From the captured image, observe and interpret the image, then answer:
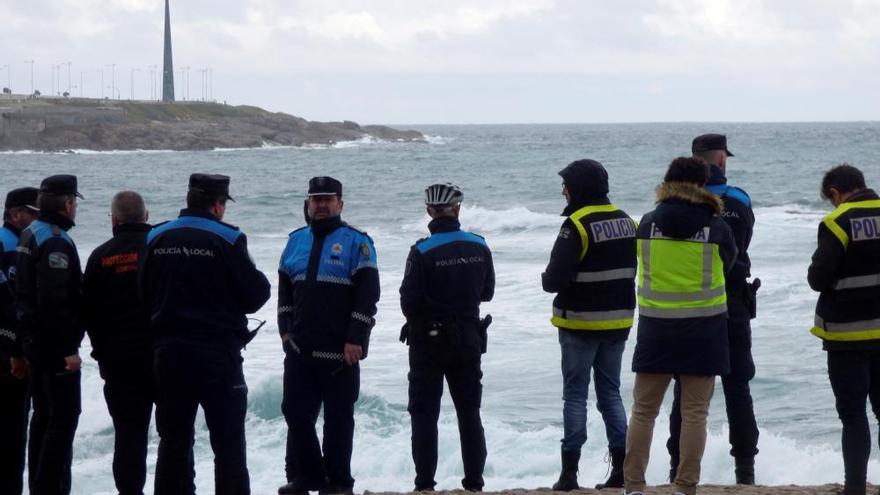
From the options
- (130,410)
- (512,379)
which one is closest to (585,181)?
(130,410)

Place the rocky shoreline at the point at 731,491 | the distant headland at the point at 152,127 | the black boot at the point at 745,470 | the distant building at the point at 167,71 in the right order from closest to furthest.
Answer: the rocky shoreline at the point at 731,491 → the black boot at the point at 745,470 → the distant headland at the point at 152,127 → the distant building at the point at 167,71

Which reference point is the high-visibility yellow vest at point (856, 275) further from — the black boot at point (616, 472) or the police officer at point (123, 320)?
the police officer at point (123, 320)

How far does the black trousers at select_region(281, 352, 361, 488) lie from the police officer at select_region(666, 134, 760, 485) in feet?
5.81

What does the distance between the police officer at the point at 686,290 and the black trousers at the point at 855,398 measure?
63cm

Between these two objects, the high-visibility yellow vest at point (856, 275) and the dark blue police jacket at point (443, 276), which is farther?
the dark blue police jacket at point (443, 276)

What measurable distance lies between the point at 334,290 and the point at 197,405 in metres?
0.99

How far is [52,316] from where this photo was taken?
237 inches

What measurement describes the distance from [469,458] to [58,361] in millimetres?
2342

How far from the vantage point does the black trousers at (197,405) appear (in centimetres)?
571

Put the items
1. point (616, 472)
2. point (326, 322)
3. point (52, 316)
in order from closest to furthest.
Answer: point (52, 316) → point (326, 322) → point (616, 472)

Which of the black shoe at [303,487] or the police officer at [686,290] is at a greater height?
the police officer at [686,290]

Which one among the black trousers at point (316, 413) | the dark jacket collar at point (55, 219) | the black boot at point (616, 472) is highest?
the dark jacket collar at point (55, 219)

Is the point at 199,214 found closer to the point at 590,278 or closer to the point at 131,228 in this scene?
the point at 131,228

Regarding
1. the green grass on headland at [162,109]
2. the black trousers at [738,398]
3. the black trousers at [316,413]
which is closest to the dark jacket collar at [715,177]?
the black trousers at [738,398]
